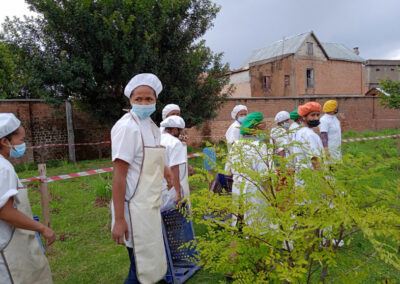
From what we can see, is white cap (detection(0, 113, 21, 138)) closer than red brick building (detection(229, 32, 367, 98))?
Yes

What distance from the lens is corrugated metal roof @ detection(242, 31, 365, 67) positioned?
28.9 m

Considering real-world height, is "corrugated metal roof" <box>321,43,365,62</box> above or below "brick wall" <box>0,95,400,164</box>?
above

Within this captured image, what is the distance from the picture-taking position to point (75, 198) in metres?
6.62

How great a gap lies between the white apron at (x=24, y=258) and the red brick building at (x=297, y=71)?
2690cm

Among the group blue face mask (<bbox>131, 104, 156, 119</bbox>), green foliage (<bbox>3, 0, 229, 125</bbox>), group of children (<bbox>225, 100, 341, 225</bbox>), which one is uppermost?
green foliage (<bbox>3, 0, 229, 125</bbox>)

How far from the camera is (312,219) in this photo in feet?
4.66

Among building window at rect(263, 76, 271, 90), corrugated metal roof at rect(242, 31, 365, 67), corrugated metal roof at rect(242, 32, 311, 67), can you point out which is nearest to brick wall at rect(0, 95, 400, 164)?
building window at rect(263, 76, 271, 90)

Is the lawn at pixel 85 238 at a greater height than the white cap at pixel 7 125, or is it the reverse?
the white cap at pixel 7 125

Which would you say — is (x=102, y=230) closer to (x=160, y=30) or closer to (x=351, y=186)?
(x=351, y=186)

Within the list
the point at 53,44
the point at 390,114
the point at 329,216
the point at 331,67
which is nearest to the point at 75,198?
the point at 53,44

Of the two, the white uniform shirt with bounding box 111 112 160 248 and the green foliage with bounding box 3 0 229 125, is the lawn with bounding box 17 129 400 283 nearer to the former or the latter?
the white uniform shirt with bounding box 111 112 160 248

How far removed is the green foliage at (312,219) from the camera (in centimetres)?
133

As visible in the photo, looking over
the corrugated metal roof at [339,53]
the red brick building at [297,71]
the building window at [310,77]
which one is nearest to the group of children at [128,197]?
the red brick building at [297,71]

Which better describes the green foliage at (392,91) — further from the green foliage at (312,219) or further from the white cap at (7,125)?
the white cap at (7,125)
